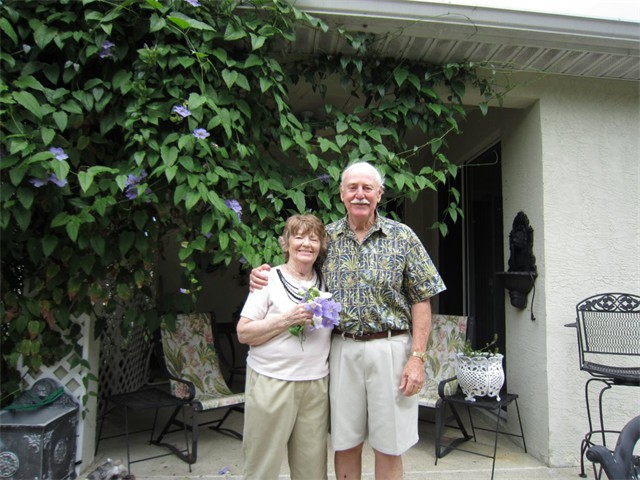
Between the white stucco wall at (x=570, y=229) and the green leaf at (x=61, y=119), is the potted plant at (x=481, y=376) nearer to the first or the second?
the white stucco wall at (x=570, y=229)

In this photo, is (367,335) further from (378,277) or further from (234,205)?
(234,205)

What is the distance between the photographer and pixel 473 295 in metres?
4.25

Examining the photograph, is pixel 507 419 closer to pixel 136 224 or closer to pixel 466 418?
pixel 466 418

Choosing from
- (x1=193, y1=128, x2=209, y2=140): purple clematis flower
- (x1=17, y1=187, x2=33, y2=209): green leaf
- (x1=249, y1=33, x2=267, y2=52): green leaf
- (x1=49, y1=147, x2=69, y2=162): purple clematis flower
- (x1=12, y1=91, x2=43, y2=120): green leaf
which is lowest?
(x1=17, y1=187, x2=33, y2=209): green leaf

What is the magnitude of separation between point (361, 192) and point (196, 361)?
200 centimetres

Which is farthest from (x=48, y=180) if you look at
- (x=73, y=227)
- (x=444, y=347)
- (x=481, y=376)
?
(x=444, y=347)

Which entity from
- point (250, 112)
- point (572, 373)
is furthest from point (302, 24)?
point (572, 373)

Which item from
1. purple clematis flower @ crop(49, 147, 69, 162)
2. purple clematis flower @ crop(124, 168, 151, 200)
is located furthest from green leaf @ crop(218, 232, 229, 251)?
purple clematis flower @ crop(49, 147, 69, 162)

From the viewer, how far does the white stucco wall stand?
2697 mm

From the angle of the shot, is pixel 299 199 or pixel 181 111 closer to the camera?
pixel 181 111

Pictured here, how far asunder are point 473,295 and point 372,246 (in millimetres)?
2816

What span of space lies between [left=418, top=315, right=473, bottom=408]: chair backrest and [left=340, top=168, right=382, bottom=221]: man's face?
5.85 feet

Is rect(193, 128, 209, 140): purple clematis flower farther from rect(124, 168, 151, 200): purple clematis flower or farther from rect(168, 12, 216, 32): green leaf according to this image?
rect(168, 12, 216, 32): green leaf

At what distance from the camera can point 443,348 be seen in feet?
10.8
